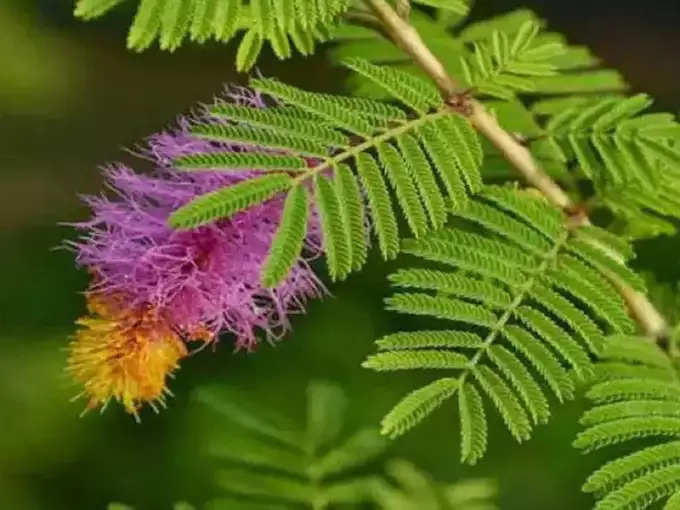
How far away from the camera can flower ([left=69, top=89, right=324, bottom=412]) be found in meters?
0.91

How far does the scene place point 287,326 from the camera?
1.01 meters

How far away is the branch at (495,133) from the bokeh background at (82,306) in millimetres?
559

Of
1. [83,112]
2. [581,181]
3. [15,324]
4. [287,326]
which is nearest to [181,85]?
[83,112]

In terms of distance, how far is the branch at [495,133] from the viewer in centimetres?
94

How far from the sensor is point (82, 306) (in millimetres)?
2328

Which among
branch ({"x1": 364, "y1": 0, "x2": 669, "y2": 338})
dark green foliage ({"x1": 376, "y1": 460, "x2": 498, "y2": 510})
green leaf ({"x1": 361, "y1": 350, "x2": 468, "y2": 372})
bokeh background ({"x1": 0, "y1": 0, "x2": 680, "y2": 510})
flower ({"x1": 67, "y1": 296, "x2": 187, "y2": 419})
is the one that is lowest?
green leaf ({"x1": 361, "y1": 350, "x2": 468, "y2": 372})

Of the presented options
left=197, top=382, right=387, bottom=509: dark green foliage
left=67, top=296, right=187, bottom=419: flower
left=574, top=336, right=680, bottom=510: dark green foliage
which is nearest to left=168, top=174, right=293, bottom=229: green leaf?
left=67, top=296, right=187, bottom=419: flower

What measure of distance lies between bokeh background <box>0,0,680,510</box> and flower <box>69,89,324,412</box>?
0.64m

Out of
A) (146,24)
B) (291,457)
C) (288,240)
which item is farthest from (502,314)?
(291,457)

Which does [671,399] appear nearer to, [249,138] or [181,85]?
[249,138]

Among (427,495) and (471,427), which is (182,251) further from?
(427,495)

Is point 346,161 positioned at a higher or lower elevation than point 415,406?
higher

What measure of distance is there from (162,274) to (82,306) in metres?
1.44

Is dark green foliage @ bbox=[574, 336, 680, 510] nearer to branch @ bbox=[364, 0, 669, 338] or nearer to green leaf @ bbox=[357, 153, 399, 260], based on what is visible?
branch @ bbox=[364, 0, 669, 338]
